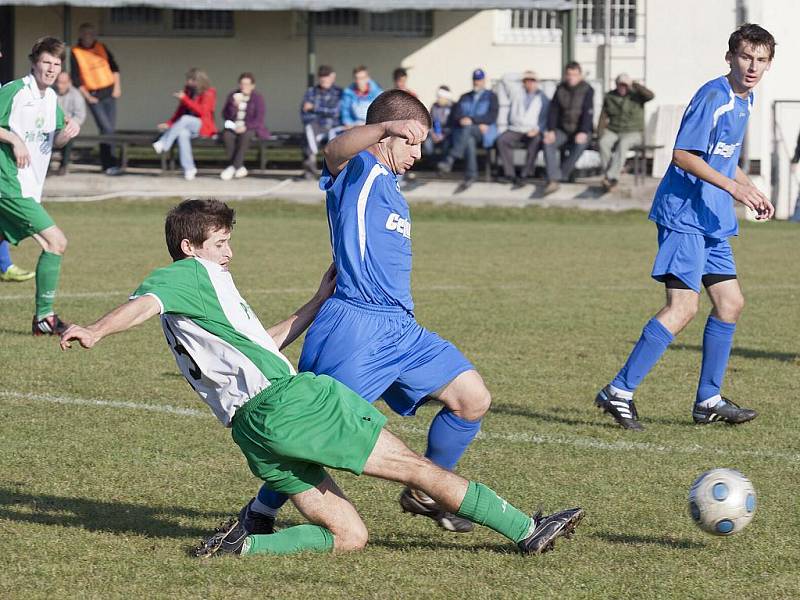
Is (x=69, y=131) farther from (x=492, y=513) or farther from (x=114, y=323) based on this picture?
(x=492, y=513)

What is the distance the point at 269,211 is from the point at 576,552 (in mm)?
16229

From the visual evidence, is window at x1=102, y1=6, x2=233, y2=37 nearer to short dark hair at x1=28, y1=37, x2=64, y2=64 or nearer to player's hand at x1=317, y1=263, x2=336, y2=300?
short dark hair at x1=28, y1=37, x2=64, y2=64

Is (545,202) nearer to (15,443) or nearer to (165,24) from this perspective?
(165,24)

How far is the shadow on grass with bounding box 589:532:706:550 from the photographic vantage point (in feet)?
17.0

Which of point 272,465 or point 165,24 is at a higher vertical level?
point 165,24

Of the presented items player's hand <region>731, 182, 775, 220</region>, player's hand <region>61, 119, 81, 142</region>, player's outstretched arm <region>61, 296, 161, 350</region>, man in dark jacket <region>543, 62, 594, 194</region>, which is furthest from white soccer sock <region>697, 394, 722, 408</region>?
man in dark jacket <region>543, 62, 594, 194</region>

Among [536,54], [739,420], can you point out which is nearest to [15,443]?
[739,420]

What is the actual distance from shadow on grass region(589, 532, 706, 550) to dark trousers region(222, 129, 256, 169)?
17629 millimetres

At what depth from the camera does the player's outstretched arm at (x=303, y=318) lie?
5261mm

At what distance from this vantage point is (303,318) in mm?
5355

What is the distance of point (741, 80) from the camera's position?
7.35 metres

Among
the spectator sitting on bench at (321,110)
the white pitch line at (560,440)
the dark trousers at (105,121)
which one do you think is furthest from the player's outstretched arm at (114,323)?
the dark trousers at (105,121)

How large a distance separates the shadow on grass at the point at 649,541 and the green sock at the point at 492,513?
1.63 ft

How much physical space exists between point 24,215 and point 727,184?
5.62 meters
